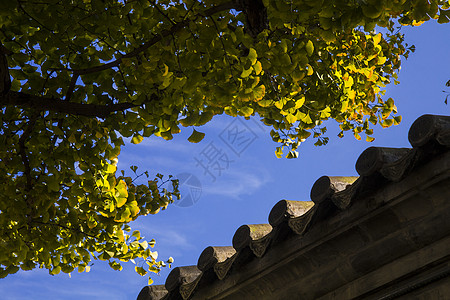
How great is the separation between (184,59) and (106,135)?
5.48 ft

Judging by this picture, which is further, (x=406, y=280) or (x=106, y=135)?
(x=106, y=135)

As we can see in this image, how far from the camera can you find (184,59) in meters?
5.62

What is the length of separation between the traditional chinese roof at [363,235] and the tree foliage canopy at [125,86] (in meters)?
1.07

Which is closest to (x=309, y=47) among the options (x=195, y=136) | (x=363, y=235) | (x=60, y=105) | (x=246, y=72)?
(x=246, y=72)

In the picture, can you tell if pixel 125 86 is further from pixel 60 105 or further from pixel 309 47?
pixel 309 47

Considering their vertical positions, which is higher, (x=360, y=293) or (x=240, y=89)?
(x=240, y=89)

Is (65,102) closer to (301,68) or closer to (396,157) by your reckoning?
(301,68)

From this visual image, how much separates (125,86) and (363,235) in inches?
123

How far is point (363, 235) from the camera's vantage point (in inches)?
237

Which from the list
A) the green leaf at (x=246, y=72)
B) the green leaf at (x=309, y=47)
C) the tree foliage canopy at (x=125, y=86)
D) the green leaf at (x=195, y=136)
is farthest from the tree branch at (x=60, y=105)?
the green leaf at (x=309, y=47)

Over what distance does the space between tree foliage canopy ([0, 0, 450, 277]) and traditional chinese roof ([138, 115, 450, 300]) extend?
1.07m

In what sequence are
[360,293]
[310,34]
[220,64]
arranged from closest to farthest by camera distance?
[220,64] < [360,293] < [310,34]

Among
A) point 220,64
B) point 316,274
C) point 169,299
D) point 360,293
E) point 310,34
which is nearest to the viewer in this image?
point 220,64

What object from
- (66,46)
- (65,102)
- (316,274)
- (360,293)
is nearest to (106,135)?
(65,102)
